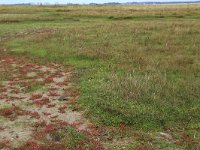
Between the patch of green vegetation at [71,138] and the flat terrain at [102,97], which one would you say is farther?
the flat terrain at [102,97]

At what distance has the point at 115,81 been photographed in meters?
19.5

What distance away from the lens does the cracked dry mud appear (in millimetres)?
14625

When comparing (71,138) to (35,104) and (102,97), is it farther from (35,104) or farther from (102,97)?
(35,104)

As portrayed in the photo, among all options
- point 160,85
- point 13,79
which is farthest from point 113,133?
point 13,79

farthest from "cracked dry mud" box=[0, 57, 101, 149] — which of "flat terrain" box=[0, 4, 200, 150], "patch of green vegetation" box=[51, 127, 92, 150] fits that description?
"patch of green vegetation" box=[51, 127, 92, 150]

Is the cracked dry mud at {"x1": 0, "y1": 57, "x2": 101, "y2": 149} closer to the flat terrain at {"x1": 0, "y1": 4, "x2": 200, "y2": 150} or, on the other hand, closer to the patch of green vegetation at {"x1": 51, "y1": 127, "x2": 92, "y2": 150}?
the flat terrain at {"x1": 0, "y1": 4, "x2": 200, "y2": 150}

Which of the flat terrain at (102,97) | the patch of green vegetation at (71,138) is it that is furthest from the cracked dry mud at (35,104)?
the patch of green vegetation at (71,138)

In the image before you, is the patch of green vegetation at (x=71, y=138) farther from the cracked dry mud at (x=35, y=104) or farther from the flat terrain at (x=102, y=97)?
the cracked dry mud at (x=35, y=104)

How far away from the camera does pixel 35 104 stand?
18234 mm

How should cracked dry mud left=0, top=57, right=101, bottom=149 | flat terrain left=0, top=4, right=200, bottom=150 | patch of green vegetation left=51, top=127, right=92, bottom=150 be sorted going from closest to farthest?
1. patch of green vegetation left=51, top=127, right=92, bottom=150
2. flat terrain left=0, top=4, right=200, bottom=150
3. cracked dry mud left=0, top=57, right=101, bottom=149

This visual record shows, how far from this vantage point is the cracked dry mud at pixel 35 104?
48.0 feet

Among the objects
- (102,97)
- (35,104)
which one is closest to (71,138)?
(102,97)

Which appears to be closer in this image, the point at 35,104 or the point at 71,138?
the point at 71,138

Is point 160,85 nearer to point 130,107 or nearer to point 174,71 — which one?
point 130,107
